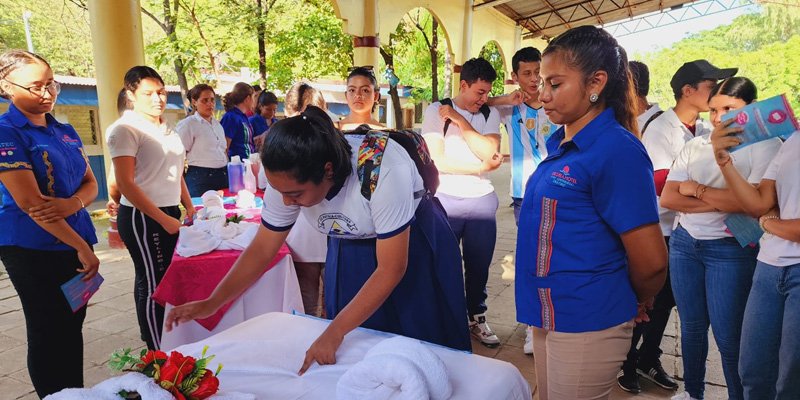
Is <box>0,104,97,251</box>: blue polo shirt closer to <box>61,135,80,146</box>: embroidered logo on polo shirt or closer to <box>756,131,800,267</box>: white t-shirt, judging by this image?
<box>61,135,80,146</box>: embroidered logo on polo shirt

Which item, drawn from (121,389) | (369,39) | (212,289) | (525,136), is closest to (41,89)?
(212,289)

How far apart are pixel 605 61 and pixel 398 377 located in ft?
3.05

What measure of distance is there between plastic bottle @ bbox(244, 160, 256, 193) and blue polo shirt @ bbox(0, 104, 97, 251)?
4.69 ft

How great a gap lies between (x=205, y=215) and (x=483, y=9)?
11524 millimetres

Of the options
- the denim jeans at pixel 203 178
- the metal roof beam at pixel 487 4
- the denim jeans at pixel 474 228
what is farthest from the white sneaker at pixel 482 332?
the metal roof beam at pixel 487 4

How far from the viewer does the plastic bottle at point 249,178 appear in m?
3.47

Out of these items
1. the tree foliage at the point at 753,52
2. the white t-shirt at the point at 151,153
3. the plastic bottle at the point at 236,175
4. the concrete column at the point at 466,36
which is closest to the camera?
the white t-shirt at the point at 151,153

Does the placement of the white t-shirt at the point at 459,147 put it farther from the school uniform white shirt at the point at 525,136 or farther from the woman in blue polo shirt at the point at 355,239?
the woman in blue polo shirt at the point at 355,239

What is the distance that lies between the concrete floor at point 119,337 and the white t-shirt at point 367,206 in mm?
1468

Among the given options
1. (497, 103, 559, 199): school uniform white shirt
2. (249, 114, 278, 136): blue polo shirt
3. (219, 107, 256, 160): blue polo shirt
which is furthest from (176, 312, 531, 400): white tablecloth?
(249, 114, 278, 136): blue polo shirt

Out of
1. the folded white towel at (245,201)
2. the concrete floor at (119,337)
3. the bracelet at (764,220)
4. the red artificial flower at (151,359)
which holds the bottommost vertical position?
the concrete floor at (119,337)

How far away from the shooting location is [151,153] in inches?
96.7

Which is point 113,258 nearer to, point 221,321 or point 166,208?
point 166,208

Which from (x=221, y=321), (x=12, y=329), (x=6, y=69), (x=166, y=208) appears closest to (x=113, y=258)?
(x=12, y=329)
